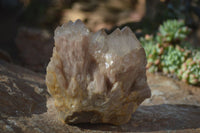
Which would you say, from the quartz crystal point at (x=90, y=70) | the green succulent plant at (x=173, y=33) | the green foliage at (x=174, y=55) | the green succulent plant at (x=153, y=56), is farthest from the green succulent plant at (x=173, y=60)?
the quartz crystal point at (x=90, y=70)

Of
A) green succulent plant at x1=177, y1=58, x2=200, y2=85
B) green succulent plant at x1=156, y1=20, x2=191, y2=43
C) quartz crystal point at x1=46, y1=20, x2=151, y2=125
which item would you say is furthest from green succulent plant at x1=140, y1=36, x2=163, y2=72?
quartz crystal point at x1=46, y1=20, x2=151, y2=125

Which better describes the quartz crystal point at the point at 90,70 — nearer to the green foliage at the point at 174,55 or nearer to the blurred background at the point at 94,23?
the blurred background at the point at 94,23

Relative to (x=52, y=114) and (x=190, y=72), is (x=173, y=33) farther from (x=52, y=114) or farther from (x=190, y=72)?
(x=52, y=114)

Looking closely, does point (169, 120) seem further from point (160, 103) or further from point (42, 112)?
point (42, 112)

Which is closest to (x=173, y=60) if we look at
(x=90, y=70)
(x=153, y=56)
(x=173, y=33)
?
(x=153, y=56)

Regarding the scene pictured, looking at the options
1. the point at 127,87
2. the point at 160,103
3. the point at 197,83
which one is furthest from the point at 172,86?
the point at 127,87
